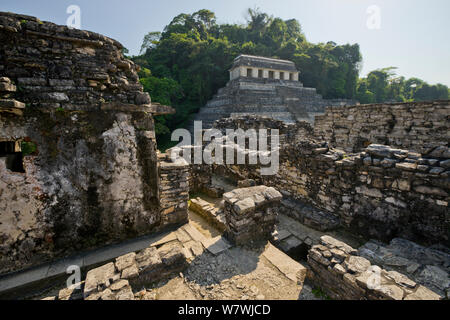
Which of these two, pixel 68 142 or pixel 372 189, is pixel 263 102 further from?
pixel 68 142

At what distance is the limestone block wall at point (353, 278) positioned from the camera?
237 cm

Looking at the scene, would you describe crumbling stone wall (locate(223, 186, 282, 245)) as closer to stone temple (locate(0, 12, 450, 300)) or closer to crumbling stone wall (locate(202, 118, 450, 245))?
stone temple (locate(0, 12, 450, 300))

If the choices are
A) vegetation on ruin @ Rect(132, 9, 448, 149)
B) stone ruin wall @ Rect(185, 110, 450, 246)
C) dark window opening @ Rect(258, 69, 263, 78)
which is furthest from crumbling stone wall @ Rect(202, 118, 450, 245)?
dark window opening @ Rect(258, 69, 263, 78)

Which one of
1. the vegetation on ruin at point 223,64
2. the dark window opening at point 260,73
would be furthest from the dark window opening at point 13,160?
the dark window opening at point 260,73

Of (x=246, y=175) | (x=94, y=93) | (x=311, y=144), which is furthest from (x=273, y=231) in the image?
(x=94, y=93)

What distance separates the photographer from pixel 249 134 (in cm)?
1329

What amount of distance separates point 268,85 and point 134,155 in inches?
1069

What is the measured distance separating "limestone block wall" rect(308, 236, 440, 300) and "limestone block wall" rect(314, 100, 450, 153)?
5257 millimetres

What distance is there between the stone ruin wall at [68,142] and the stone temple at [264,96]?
59.9ft

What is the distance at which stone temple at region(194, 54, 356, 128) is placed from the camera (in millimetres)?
23375

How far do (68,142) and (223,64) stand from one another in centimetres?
3082

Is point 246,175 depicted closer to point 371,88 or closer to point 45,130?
point 45,130

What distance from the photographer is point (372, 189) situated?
4.44m

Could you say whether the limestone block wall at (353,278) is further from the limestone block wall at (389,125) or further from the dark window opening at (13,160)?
the limestone block wall at (389,125)
